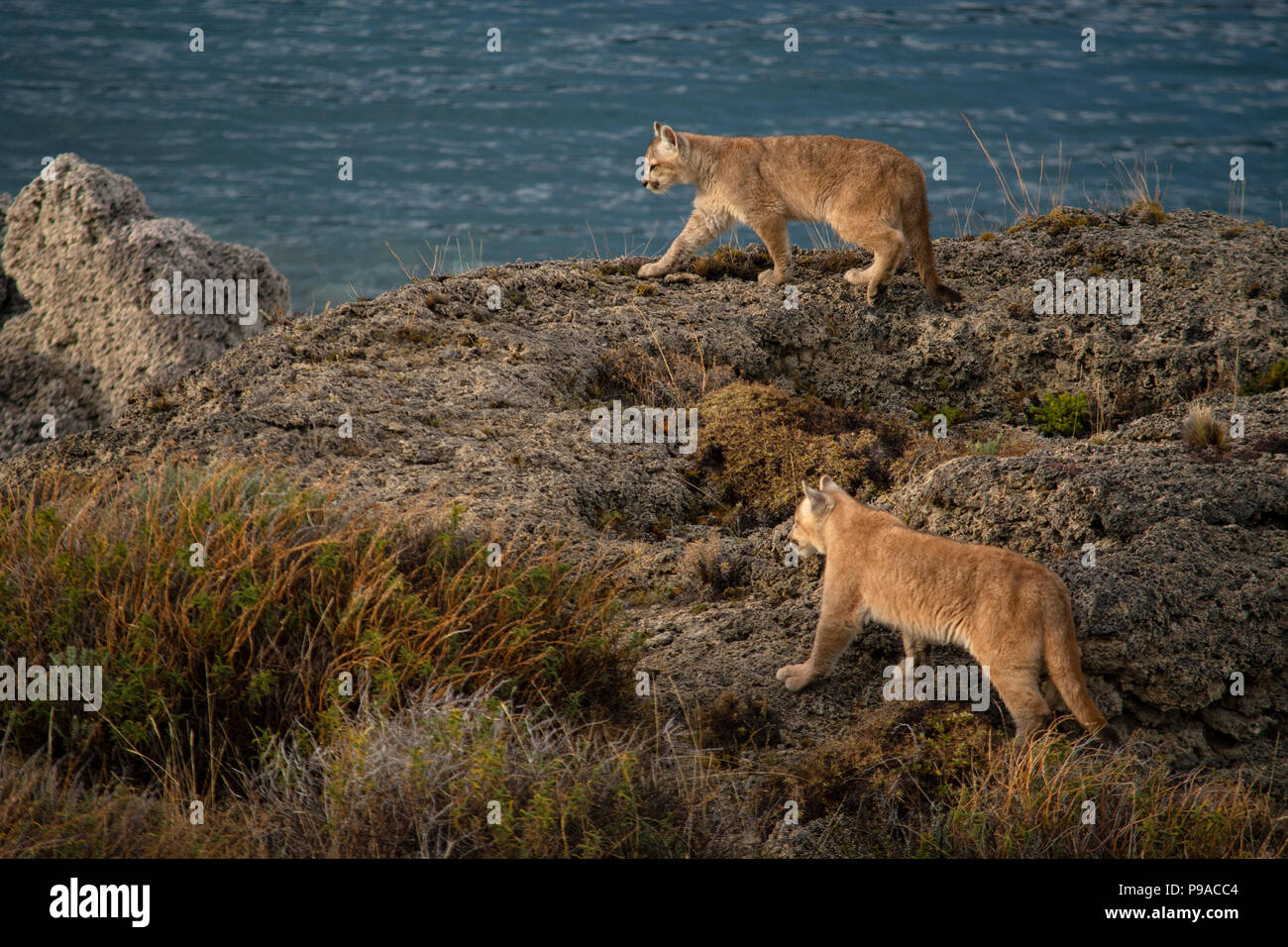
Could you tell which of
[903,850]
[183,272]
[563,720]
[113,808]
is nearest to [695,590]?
[563,720]

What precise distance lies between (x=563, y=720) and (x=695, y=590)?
1764mm

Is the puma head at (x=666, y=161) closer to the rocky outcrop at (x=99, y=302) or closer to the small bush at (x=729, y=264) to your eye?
the small bush at (x=729, y=264)

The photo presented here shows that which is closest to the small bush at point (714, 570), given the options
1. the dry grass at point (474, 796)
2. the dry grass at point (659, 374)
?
the dry grass at point (474, 796)

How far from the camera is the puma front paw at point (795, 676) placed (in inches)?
210

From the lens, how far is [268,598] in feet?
16.1

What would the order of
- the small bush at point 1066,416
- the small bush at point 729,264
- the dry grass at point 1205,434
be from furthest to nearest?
the small bush at point 729,264 < the small bush at point 1066,416 < the dry grass at point 1205,434

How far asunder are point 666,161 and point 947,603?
625cm

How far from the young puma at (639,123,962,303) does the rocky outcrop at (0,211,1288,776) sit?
0.94 feet

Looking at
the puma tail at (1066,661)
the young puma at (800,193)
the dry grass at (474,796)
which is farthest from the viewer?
the young puma at (800,193)

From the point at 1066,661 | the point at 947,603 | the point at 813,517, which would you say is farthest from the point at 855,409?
the point at 1066,661

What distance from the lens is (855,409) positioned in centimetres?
877

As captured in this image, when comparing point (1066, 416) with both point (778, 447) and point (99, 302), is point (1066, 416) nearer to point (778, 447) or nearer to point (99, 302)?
point (778, 447)

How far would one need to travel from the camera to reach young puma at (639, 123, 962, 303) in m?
8.84

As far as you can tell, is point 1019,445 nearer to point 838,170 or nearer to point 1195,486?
point 1195,486
